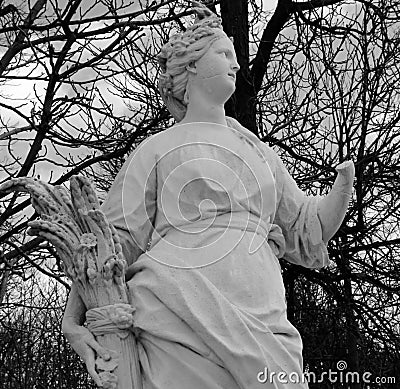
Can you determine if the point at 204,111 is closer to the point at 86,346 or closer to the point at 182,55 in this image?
the point at 182,55

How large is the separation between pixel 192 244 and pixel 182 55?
3.11ft

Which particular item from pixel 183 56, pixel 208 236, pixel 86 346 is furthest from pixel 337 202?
pixel 86 346

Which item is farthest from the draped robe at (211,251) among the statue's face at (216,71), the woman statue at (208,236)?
the statue's face at (216,71)

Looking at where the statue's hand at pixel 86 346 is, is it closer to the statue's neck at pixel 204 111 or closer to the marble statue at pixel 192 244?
the marble statue at pixel 192 244

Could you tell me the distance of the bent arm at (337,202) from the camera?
13.0 feet

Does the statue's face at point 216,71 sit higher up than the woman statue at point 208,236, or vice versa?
the statue's face at point 216,71

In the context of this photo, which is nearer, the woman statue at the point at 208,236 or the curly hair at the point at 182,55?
the woman statue at the point at 208,236

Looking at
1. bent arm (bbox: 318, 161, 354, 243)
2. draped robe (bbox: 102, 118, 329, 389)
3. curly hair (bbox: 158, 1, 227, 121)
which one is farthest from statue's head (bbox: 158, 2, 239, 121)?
bent arm (bbox: 318, 161, 354, 243)

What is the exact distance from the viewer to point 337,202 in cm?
401

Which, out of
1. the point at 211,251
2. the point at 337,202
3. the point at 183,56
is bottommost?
the point at 211,251

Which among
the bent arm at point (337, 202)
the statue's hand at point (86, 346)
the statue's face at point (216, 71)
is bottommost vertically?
the statue's hand at point (86, 346)

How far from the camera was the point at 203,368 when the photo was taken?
11.4 ft

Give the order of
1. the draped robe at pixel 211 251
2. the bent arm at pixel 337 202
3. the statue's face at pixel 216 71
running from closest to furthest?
the draped robe at pixel 211 251, the bent arm at pixel 337 202, the statue's face at pixel 216 71

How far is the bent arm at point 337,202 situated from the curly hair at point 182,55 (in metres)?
0.81
